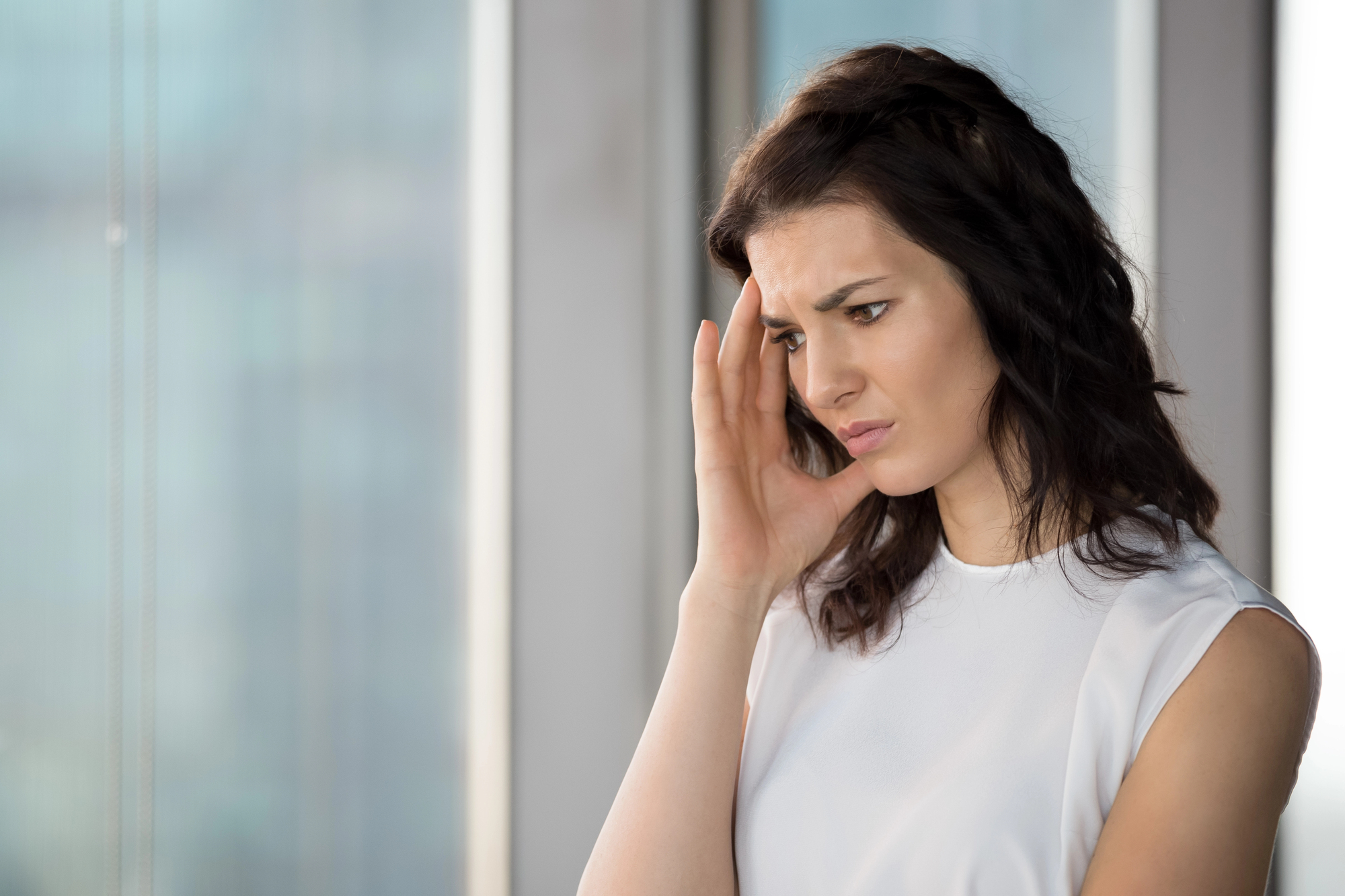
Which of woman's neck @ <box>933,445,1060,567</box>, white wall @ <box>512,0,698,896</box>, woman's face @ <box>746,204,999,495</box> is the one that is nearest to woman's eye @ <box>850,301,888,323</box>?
woman's face @ <box>746,204,999,495</box>

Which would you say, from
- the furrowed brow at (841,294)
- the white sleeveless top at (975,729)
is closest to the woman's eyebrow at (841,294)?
the furrowed brow at (841,294)

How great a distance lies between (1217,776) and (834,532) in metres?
0.51

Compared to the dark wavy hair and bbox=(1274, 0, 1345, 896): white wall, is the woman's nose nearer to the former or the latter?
the dark wavy hair

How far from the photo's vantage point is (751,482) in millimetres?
1187

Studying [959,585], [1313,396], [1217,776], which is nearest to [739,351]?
[959,585]

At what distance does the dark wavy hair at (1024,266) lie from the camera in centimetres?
94

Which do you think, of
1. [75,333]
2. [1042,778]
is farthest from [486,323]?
[1042,778]

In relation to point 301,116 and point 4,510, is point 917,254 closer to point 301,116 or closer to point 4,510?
point 301,116

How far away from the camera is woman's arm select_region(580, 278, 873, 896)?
1001mm

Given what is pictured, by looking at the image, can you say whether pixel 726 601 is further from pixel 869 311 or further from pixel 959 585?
→ pixel 869 311

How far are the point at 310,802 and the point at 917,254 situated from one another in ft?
3.88

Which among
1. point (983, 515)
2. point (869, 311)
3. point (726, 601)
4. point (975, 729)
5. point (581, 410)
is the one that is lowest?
point (975, 729)

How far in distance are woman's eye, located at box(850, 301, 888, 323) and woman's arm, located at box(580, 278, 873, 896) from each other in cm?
17

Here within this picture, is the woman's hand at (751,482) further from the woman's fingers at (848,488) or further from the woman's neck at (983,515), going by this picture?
the woman's neck at (983,515)
